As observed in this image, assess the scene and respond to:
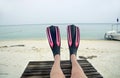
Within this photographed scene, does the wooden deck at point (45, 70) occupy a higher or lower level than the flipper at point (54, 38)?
lower

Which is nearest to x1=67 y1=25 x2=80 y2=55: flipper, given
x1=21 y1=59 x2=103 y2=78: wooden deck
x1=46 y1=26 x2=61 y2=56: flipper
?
x1=46 y1=26 x2=61 y2=56: flipper

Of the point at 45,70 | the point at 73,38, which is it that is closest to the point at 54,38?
the point at 73,38

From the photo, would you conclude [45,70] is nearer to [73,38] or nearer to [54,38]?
[54,38]

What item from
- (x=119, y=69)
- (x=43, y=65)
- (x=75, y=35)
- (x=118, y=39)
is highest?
(x=75, y=35)

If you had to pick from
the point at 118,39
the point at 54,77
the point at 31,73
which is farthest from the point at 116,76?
the point at 118,39

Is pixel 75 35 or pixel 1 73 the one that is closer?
pixel 75 35

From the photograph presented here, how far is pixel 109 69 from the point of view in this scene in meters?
4.29

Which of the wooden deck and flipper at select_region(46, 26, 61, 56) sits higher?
flipper at select_region(46, 26, 61, 56)

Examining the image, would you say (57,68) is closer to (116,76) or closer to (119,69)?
(116,76)

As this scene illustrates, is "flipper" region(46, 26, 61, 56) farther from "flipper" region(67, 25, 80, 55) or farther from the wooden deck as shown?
the wooden deck

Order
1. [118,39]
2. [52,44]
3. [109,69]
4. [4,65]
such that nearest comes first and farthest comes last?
[52,44]
[109,69]
[4,65]
[118,39]

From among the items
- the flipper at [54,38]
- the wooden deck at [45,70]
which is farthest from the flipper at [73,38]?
the wooden deck at [45,70]

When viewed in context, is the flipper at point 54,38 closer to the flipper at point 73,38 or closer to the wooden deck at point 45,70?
the flipper at point 73,38

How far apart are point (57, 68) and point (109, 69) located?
264cm
